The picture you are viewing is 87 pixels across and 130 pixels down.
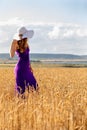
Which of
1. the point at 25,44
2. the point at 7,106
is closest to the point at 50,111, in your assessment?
the point at 7,106

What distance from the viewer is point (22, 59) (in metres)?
8.07

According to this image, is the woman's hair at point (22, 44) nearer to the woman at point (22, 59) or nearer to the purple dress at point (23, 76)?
Result: the woman at point (22, 59)

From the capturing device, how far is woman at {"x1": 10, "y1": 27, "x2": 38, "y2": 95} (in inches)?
301

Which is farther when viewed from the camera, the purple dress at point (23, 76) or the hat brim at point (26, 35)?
the purple dress at point (23, 76)

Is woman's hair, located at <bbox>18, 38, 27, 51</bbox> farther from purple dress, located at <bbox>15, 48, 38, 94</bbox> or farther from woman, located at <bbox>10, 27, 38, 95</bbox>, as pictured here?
purple dress, located at <bbox>15, 48, 38, 94</bbox>

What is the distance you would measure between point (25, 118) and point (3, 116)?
254mm

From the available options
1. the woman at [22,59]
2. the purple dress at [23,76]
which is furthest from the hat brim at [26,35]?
the purple dress at [23,76]

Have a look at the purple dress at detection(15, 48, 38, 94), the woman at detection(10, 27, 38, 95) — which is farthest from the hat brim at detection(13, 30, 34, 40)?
the purple dress at detection(15, 48, 38, 94)

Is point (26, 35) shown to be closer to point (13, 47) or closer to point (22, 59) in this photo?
point (13, 47)

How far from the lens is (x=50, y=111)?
5.26 m

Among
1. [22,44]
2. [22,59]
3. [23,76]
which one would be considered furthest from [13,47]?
[23,76]

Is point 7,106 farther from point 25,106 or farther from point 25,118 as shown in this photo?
point 25,118

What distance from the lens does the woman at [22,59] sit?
7648mm

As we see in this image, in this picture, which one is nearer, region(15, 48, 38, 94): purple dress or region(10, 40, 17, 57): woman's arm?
region(10, 40, 17, 57): woman's arm
